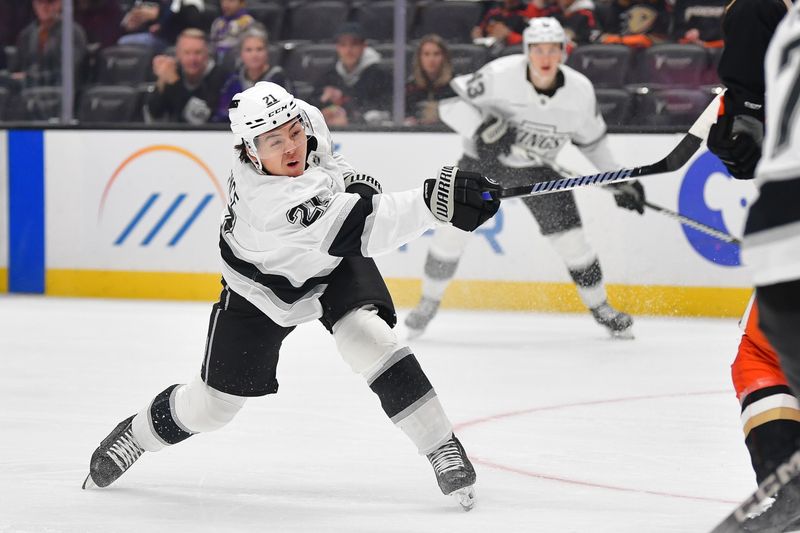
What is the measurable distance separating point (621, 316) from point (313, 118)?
2.64 m

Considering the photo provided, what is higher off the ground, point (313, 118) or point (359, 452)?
point (313, 118)

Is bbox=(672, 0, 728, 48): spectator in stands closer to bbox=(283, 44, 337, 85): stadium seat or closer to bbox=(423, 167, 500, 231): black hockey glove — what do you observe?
bbox=(283, 44, 337, 85): stadium seat

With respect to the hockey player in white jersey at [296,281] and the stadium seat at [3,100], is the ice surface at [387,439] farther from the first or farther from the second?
the stadium seat at [3,100]

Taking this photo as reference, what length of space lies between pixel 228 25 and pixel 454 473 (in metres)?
4.22

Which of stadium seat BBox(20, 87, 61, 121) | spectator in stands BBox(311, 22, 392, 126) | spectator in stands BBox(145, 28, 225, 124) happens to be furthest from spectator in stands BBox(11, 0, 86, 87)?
spectator in stands BBox(311, 22, 392, 126)

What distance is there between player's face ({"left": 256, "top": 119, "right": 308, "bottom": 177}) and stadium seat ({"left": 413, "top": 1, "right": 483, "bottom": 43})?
11.6 ft

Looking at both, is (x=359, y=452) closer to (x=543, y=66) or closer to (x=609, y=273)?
(x=543, y=66)

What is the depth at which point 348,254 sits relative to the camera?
2457mm

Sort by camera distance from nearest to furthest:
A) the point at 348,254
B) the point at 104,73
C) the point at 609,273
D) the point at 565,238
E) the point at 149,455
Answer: the point at 348,254 → the point at 149,455 → the point at 565,238 → the point at 609,273 → the point at 104,73

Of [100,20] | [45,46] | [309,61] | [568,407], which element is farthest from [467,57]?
[568,407]

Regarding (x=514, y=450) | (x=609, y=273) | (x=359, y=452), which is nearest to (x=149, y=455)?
(x=359, y=452)

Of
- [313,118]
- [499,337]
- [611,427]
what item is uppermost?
[313,118]

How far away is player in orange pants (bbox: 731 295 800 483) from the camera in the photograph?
84.2 inches

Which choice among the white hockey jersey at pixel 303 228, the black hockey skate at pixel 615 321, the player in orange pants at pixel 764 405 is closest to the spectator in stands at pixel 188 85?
the black hockey skate at pixel 615 321
